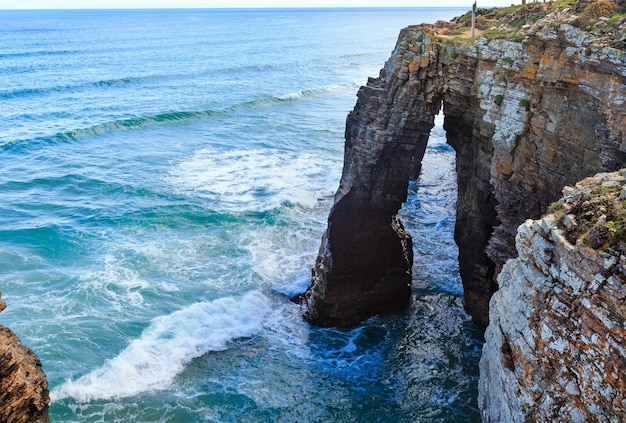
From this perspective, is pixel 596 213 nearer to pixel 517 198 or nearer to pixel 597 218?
pixel 597 218

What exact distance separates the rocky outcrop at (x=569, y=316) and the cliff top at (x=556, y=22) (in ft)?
18.9

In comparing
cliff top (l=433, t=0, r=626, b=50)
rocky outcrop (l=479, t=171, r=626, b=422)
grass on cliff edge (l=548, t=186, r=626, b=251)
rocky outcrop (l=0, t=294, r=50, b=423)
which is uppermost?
cliff top (l=433, t=0, r=626, b=50)

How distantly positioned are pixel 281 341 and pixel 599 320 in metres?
15.2

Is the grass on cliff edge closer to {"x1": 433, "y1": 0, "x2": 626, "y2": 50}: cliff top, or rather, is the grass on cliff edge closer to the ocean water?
{"x1": 433, "y1": 0, "x2": 626, "y2": 50}: cliff top

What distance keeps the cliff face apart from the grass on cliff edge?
182 inches

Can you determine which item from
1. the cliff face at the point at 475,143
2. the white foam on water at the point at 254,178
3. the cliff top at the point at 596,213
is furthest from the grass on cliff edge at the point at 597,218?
the white foam on water at the point at 254,178

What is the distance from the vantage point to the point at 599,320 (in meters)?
9.41

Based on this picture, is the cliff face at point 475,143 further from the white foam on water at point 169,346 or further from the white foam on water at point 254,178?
the white foam on water at point 254,178

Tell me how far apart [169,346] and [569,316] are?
1610cm

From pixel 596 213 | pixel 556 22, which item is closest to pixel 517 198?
pixel 556 22

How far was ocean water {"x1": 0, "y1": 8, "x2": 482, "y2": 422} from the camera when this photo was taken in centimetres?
2016

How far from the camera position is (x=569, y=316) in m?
10.0

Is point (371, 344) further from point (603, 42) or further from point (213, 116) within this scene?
point (213, 116)

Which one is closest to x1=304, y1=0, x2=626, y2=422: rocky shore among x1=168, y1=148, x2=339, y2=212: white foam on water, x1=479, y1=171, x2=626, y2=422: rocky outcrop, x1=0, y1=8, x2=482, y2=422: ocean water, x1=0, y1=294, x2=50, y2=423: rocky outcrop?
x1=479, y1=171, x2=626, y2=422: rocky outcrop
